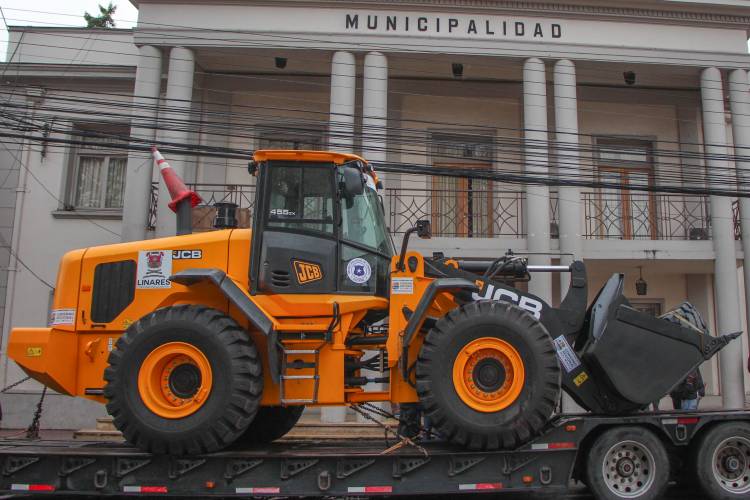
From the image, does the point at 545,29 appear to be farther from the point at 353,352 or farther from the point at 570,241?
the point at 353,352

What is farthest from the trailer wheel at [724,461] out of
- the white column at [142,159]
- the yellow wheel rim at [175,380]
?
the white column at [142,159]

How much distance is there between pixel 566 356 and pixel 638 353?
71 centimetres

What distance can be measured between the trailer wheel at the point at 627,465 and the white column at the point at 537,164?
5.62 m

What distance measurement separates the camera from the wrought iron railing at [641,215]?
14664 millimetres

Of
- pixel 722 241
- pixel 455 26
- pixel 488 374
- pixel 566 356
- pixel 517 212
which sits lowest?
pixel 488 374

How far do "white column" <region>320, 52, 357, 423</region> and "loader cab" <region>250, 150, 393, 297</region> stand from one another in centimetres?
552

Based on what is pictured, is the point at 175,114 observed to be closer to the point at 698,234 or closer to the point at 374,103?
the point at 374,103

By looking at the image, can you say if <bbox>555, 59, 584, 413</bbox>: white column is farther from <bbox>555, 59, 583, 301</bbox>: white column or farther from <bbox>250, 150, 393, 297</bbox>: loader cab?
<bbox>250, 150, 393, 297</bbox>: loader cab

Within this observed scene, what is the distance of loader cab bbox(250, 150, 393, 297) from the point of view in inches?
260

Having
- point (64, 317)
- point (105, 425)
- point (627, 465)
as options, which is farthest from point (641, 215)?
point (64, 317)

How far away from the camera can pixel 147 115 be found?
41.9 ft

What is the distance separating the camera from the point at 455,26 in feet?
43.2

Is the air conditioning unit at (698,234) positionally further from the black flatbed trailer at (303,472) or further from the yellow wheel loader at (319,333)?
the black flatbed trailer at (303,472)

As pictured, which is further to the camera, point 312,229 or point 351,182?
point 312,229
